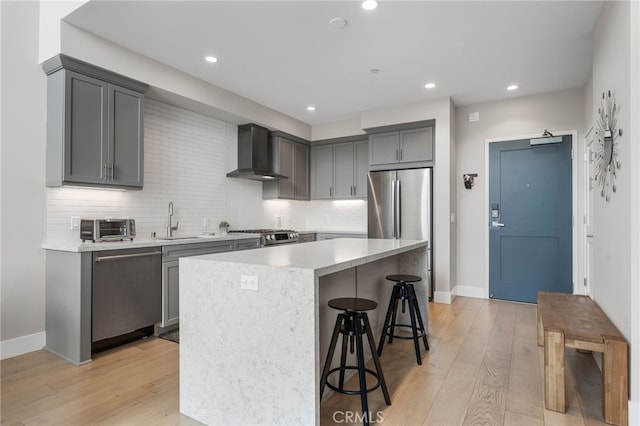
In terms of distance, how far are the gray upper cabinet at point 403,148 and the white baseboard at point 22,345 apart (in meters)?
4.39

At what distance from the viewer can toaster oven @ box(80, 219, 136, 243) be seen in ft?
9.98

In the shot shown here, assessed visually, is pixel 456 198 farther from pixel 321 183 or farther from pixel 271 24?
pixel 271 24

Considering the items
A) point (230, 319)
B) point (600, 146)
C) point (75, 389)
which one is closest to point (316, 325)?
point (230, 319)

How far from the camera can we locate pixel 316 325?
5.24ft

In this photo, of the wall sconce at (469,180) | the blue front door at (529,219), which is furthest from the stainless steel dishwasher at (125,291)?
the blue front door at (529,219)

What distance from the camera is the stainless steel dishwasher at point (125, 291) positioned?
286cm

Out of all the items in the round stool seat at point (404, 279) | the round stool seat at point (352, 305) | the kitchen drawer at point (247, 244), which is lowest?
the round stool seat at point (404, 279)

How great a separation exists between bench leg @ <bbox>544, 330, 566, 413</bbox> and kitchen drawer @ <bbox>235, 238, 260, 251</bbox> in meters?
3.19

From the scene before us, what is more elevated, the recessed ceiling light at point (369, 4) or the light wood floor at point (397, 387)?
the recessed ceiling light at point (369, 4)

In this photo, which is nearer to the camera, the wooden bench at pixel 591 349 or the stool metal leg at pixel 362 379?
the stool metal leg at pixel 362 379

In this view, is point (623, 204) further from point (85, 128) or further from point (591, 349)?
point (85, 128)

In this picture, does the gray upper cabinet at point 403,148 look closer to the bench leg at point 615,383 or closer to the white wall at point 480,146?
the white wall at point 480,146

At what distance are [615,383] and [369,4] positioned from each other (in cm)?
291

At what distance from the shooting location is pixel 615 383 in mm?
1957
